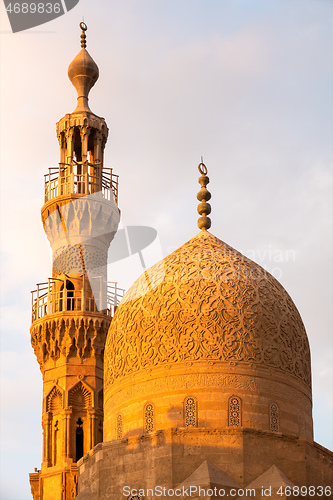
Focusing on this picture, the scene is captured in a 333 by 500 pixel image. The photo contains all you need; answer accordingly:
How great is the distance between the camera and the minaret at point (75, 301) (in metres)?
22.9

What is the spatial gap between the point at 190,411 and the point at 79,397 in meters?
5.98

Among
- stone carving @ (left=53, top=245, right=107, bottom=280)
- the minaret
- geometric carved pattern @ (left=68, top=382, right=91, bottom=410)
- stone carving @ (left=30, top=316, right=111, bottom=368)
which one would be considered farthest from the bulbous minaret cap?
geometric carved pattern @ (left=68, top=382, right=91, bottom=410)

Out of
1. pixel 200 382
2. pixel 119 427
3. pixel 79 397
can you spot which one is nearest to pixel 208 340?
pixel 200 382

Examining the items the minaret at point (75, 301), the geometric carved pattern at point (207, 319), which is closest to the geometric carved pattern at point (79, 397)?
the minaret at point (75, 301)

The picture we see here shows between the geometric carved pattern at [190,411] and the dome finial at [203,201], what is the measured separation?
157 inches

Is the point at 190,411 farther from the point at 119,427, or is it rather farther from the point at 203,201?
the point at 203,201

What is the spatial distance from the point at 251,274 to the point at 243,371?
2027 millimetres

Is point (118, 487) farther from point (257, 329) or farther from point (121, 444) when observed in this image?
point (257, 329)

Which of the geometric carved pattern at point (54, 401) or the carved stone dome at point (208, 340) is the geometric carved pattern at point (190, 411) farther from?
the geometric carved pattern at point (54, 401)

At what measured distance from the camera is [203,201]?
2067 cm

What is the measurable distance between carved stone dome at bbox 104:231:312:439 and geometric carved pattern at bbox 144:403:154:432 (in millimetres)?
120

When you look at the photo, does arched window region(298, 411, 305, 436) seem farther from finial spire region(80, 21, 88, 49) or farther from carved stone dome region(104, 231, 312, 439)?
finial spire region(80, 21, 88, 49)

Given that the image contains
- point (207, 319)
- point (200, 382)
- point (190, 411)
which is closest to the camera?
point (190, 411)

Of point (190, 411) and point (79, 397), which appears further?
point (79, 397)
